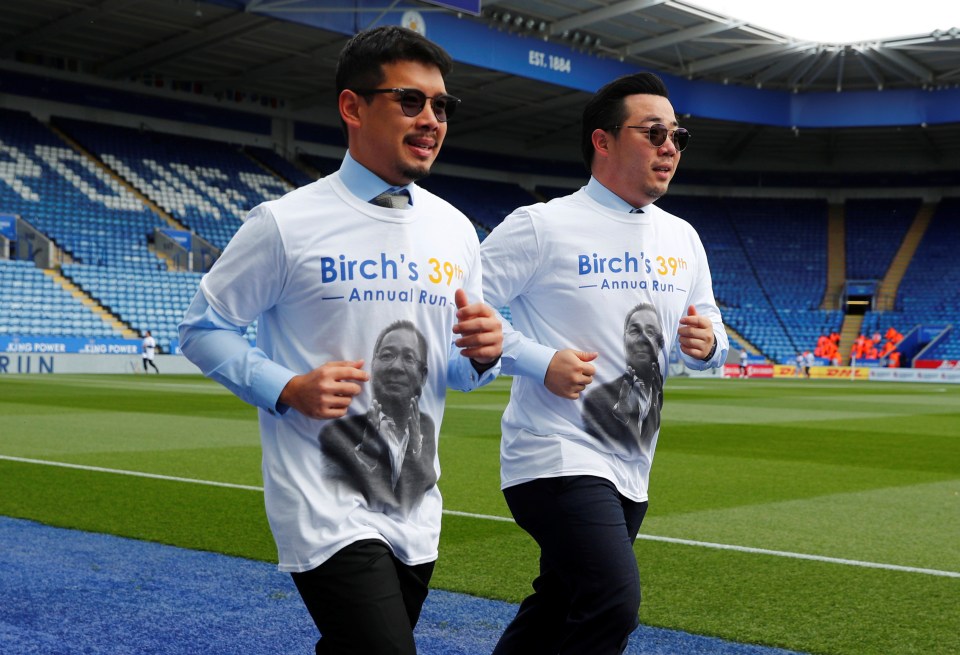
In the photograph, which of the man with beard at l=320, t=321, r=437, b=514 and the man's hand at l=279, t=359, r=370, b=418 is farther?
the man with beard at l=320, t=321, r=437, b=514

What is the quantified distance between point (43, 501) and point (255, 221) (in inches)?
285

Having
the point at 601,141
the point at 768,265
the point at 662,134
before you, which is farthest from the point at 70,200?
the point at 662,134

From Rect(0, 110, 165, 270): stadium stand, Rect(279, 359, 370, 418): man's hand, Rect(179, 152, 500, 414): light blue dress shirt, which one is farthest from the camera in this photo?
Rect(0, 110, 165, 270): stadium stand

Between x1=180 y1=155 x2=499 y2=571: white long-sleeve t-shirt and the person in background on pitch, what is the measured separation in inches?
1295

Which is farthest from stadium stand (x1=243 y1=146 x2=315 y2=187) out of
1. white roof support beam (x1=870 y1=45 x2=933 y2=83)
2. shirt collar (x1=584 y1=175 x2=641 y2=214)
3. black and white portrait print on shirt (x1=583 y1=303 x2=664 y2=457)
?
black and white portrait print on shirt (x1=583 y1=303 x2=664 y2=457)

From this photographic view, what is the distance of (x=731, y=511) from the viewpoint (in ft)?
32.0

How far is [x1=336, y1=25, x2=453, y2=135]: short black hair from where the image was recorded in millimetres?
Answer: 3217

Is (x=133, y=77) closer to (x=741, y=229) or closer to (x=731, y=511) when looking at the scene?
(x=741, y=229)

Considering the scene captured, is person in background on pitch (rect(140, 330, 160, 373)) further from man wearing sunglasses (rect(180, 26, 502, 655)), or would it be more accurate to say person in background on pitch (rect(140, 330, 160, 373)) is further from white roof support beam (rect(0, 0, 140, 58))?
man wearing sunglasses (rect(180, 26, 502, 655))

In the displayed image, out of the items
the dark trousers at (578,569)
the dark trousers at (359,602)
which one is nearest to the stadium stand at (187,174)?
the dark trousers at (578,569)

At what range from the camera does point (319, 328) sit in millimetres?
3080

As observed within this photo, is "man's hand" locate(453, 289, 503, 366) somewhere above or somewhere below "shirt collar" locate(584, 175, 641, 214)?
below

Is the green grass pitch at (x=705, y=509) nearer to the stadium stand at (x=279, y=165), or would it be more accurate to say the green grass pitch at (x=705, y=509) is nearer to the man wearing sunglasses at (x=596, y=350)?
the man wearing sunglasses at (x=596, y=350)

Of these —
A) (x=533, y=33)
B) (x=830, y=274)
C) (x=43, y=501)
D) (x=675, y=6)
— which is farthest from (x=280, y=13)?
(x=830, y=274)
